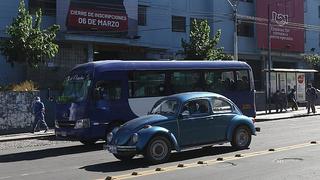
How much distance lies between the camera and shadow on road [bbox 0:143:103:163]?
16.0 metres

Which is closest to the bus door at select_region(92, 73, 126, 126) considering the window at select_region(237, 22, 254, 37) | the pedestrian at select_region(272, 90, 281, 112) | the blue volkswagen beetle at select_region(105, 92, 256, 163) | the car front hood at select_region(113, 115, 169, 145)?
the blue volkswagen beetle at select_region(105, 92, 256, 163)

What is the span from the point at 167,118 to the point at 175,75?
7223 millimetres

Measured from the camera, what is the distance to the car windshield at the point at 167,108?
13577 millimetres

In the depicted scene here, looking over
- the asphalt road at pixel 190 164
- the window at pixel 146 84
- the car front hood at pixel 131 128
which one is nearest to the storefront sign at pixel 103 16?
the window at pixel 146 84

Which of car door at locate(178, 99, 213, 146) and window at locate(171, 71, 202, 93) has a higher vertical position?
window at locate(171, 71, 202, 93)

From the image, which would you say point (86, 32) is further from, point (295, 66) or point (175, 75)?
point (295, 66)

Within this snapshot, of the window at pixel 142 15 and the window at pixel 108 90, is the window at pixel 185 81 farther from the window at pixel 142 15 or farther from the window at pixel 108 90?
the window at pixel 142 15

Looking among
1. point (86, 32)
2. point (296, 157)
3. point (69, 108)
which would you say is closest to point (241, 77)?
point (69, 108)

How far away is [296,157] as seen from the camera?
1302 cm

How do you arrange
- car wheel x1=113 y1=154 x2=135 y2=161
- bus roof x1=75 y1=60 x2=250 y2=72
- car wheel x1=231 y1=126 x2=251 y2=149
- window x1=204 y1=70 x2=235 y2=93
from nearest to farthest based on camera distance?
car wheel x1=113 y1=154 x2=135 y2=161, car wheel x1=231 y1=126 x2=251 y2=149, bus roof x1=75 y1=60 x2=250 y2=72, window x1=204 y1=70 x2=235 y2=93

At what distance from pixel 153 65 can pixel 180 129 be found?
6642mm

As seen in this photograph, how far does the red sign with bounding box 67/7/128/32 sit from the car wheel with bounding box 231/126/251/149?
21818mm

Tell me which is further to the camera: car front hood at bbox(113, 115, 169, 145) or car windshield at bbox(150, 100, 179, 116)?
car windshield at bbox(150, 100, 179, 116)

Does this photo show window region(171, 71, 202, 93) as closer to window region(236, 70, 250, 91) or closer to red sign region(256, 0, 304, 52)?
window region(236, 70, 250, 91)
